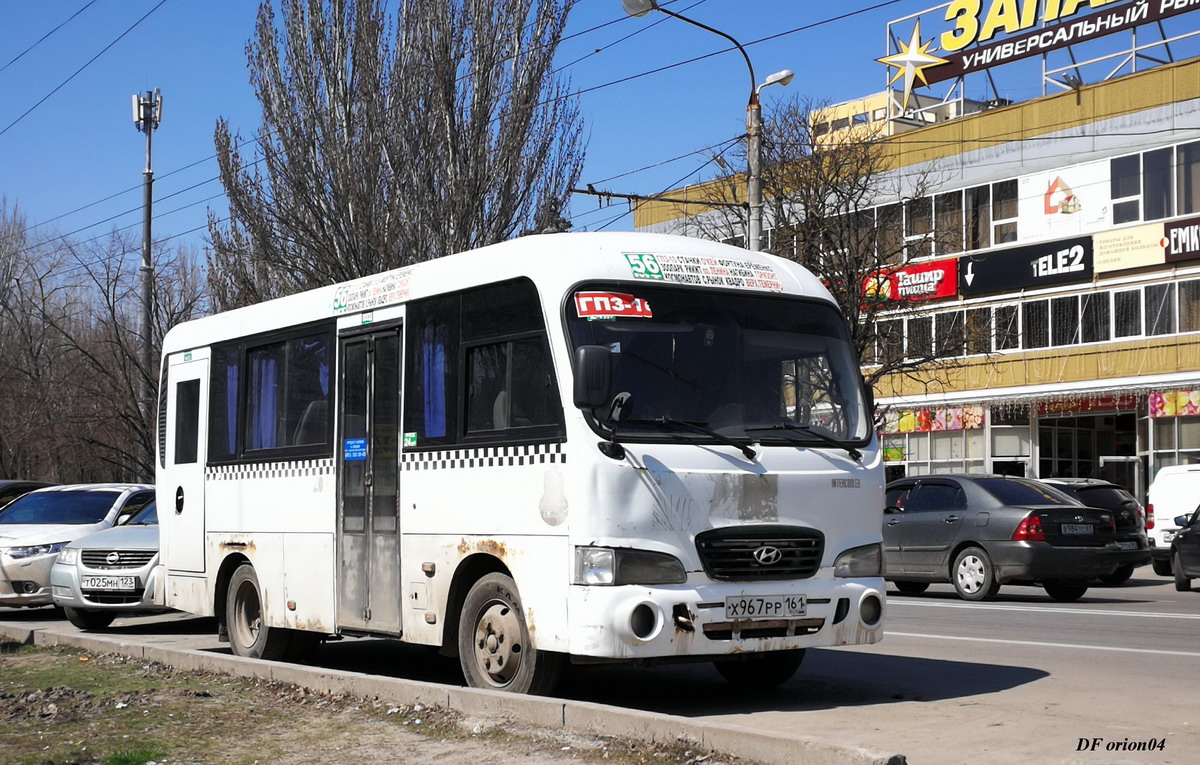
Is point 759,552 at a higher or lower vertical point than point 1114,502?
higher

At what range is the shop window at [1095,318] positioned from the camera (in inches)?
1469

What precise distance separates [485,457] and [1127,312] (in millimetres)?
30759

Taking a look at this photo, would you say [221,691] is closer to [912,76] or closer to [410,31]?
[410,31]

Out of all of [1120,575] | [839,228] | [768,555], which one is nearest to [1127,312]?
[839,228]

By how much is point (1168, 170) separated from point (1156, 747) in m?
31.4

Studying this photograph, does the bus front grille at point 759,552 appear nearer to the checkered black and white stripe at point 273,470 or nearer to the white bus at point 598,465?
the white bus at point 598,465

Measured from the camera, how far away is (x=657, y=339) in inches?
348

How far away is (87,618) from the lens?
54.4ft

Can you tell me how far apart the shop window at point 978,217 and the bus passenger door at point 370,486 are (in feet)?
107

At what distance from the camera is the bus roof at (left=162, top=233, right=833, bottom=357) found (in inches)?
352

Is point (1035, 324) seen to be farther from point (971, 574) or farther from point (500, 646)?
point (500, 646)

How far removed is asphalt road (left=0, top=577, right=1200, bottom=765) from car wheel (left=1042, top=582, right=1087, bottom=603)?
3234 millimetres

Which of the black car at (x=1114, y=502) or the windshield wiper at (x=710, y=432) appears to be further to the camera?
the black car at (x=1114, y=502)

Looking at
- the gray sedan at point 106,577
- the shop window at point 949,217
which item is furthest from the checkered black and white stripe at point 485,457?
the shop window at point 949,217
